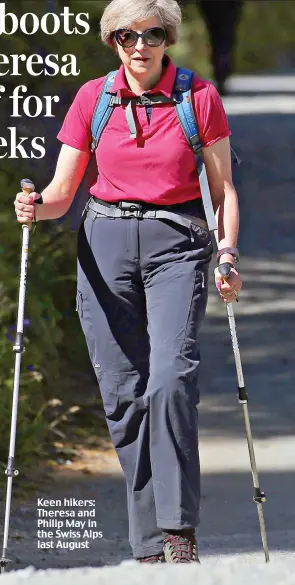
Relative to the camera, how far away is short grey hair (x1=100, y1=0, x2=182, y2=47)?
536 centimetres

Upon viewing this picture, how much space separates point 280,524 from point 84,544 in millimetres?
901

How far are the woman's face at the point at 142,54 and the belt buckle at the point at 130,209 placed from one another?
1.45ft

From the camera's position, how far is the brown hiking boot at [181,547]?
17.4 ft

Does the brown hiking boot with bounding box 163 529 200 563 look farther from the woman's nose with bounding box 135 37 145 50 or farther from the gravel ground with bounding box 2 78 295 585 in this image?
the woman's nose with bounding box 135 37 145 50

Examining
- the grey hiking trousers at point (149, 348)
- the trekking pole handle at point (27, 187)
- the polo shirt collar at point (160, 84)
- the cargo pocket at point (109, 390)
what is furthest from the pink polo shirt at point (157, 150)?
the cargo pocket at point (109, 390)

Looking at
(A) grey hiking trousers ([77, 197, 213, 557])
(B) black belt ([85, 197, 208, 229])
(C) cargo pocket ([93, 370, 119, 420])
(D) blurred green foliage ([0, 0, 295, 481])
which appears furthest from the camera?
(D) blurred green foliage ([0, 0, 295, 481])

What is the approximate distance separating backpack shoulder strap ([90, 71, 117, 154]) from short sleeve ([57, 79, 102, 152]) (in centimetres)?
2

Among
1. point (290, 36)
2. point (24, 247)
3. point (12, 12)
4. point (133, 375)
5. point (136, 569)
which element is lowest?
point (136, 569)

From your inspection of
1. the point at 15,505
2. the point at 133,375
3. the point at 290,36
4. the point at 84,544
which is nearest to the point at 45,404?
the point at 15,505

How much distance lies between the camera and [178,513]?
5.29 meters

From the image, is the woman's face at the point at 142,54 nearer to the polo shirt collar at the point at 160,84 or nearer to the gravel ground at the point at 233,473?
the polo shirt collar at the point at 160,84

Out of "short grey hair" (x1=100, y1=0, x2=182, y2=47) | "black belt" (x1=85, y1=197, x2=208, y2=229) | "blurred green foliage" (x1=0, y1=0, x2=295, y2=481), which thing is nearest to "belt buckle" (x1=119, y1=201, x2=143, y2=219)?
"black belt" (x1=85, y1=197, x2=208, y2=229)

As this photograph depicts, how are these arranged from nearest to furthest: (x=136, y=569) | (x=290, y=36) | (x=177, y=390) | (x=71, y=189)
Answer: (x=136, y=569) < (x=177, y=390) < (x=71, y=189) < (x=290, y=36)

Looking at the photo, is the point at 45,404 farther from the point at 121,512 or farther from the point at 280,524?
the point at 280,524
